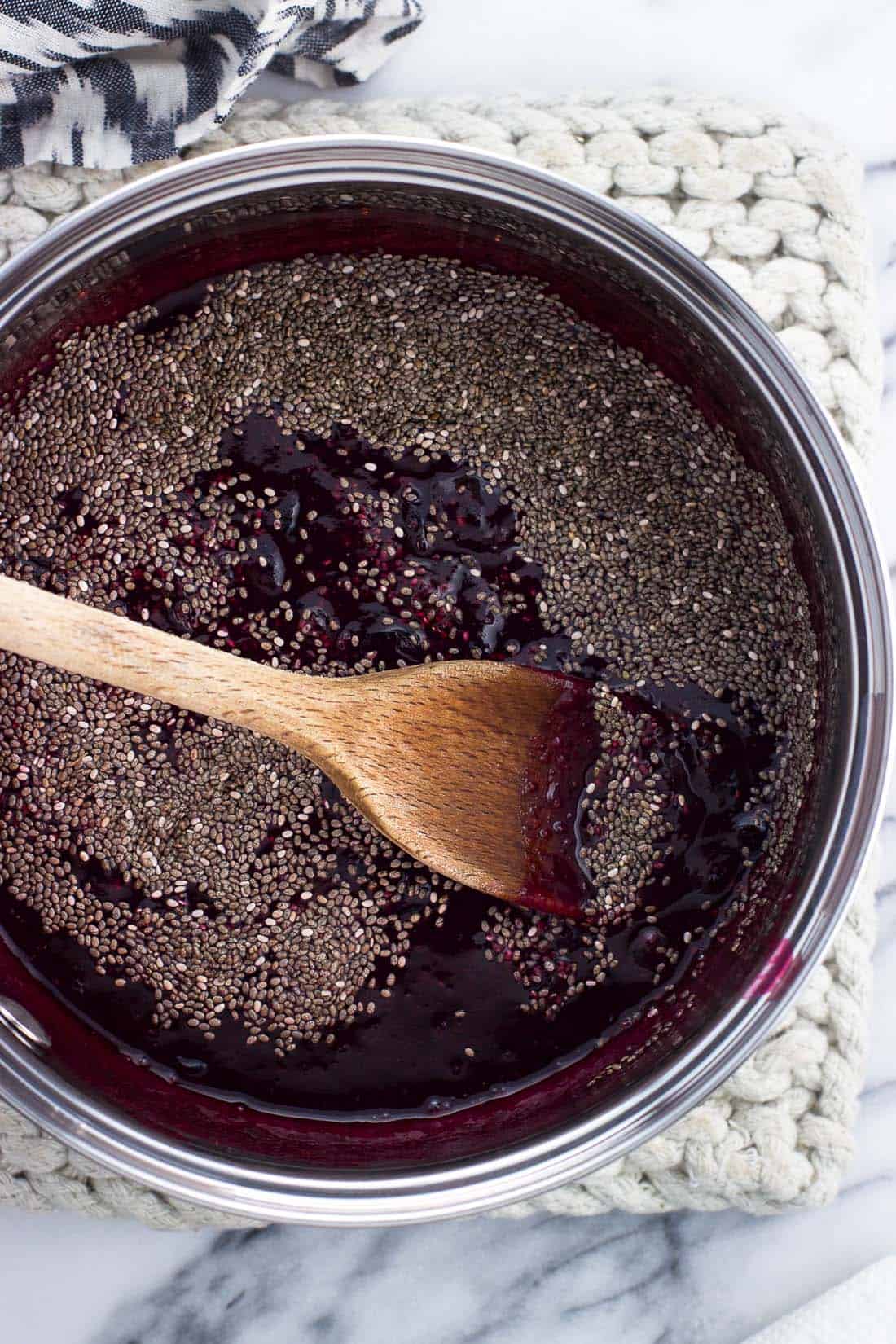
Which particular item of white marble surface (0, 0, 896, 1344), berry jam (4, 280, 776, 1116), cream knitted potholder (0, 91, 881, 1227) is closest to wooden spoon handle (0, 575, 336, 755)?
berry jam (4, 280, 776, 1116)

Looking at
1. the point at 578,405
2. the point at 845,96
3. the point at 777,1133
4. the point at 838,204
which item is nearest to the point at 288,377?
the point at 578,405

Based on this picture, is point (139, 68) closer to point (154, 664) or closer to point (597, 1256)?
point (154, 664)

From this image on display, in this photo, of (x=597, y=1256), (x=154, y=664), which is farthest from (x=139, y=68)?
(x=597, y=1256)

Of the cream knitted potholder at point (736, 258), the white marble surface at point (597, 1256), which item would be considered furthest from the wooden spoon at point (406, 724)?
the white marble surface at point (597, 1256)

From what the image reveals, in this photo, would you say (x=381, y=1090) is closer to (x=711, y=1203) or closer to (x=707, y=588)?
(x=711, y=1203)

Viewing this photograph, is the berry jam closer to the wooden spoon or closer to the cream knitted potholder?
the wooden spoon

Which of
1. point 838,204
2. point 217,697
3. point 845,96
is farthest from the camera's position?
point 845,96

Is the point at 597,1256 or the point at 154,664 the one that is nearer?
the point at 154,664
